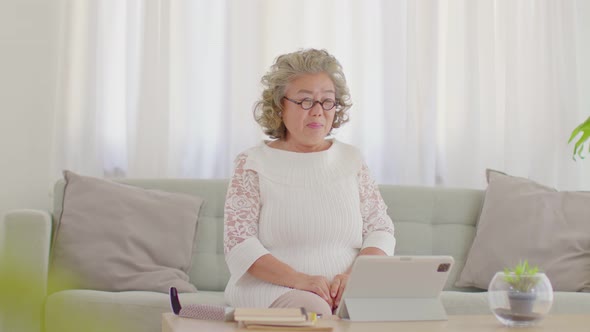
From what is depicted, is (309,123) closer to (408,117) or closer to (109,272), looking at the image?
(109,272)

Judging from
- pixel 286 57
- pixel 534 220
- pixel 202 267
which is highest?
pixel 286 57

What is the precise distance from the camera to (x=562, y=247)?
2838 mm

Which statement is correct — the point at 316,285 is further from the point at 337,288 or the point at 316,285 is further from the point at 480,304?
the point at 480,304

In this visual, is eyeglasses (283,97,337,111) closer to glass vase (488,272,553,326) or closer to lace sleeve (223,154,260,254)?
lace sleeve (223,154,260,254)

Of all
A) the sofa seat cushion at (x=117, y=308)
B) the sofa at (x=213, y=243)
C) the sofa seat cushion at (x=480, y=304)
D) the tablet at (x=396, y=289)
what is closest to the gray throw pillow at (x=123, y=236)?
the sofa at (x=213, y=243)

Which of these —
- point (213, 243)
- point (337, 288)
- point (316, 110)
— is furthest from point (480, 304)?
point (213, 243)

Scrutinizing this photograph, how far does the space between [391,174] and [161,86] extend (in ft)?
3.57

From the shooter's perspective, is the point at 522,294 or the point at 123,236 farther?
the point at 123,236

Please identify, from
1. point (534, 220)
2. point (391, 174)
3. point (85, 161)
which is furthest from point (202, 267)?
point (534, 220)

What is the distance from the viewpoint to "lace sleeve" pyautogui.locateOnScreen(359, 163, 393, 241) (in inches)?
93.8

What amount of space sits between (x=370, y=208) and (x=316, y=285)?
1.51 feet

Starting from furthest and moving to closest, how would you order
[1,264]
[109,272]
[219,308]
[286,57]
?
[109,272], [286,57], [219,308], [1,264]

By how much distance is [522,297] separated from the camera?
1.55 meters

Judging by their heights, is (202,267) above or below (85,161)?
below
